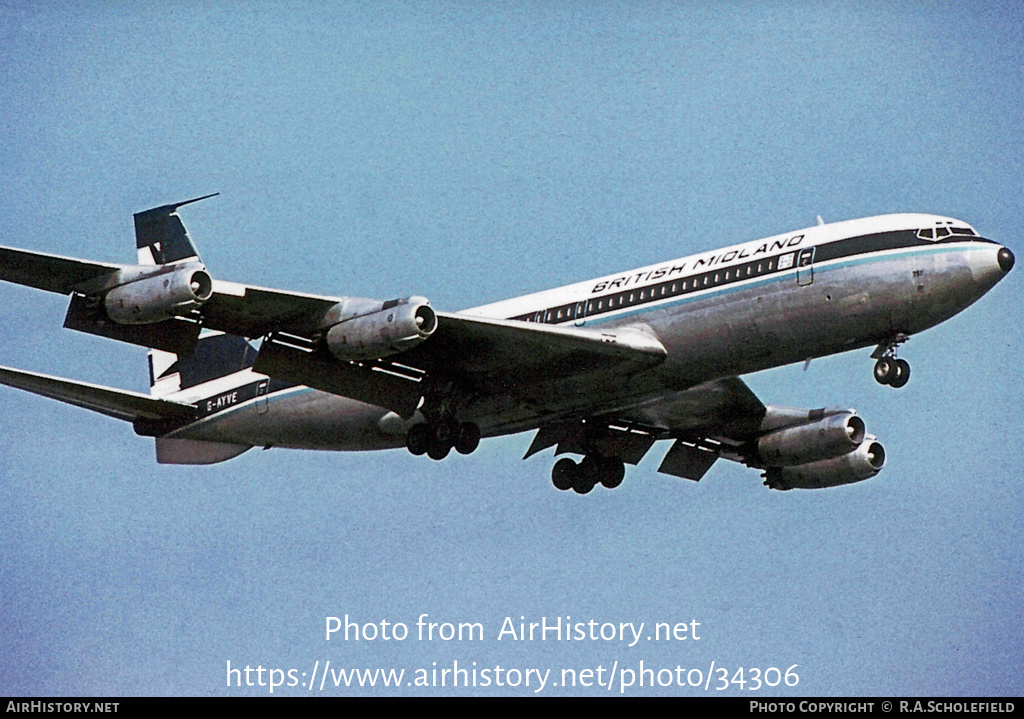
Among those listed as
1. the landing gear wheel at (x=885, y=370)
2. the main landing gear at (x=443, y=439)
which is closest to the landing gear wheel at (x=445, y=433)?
the main landing gear at (x=443, y=439)

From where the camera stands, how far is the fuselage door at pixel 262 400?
158ft

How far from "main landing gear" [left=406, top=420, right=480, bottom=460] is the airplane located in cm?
4

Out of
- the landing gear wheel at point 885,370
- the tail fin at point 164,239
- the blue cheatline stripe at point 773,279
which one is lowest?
the landing gear wheel at point 885,370

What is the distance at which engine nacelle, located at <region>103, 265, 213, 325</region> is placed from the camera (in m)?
39.0

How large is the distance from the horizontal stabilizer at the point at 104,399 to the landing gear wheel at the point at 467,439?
9241 millimetres

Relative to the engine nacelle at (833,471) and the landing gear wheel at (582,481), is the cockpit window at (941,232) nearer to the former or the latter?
the engine nacelle at (833,471)

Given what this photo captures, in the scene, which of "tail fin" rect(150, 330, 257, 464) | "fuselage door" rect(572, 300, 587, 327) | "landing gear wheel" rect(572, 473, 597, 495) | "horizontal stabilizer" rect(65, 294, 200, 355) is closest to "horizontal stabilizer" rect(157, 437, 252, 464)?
"tail fin" rect(150, 330, 257, 464)

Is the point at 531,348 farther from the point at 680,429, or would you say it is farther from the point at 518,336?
the point at 680,429

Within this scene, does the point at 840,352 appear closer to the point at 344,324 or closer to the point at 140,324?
the point at 344,324

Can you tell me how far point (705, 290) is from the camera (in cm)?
4228

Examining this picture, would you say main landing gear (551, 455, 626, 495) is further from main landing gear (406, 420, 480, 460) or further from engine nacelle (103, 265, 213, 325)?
engine nacelle (103, 265, 213, 325)

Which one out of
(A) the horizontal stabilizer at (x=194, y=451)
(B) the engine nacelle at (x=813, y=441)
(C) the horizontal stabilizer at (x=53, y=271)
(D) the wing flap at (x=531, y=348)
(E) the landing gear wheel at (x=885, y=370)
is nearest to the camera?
(C) the horizontal stabilizer at (x=53, y=271)

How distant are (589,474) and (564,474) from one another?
0.82 m
